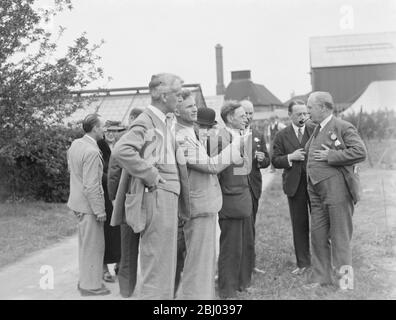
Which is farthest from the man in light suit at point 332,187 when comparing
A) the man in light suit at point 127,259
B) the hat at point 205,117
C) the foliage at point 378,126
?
the foliage at point 378,126

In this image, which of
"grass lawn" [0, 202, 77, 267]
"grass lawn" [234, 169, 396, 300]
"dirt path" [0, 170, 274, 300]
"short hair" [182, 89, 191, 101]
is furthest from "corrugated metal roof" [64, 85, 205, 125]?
"short hair" [182, 89, 191, 101]

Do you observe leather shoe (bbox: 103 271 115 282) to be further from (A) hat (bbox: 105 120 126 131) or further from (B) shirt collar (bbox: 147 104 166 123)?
(B) shirt collar (bbox: 147 104 166 123)

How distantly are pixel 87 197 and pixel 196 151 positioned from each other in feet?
4.88

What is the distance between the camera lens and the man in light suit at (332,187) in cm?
533

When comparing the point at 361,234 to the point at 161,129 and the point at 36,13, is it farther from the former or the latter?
the point at 36,13

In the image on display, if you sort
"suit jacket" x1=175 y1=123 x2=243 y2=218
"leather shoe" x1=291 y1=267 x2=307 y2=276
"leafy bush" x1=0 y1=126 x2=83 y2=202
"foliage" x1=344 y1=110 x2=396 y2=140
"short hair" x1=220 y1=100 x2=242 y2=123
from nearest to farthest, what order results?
"suit jacket" x1=175 y1=123 x2=243 y2=218
"short hair" x1=220 y1=100 x2=242 y2=123
"leather shoe" x1=291 y1=267 x2=307 y2=276
"leafy bush" x1=0 y1=126 x2=83 y2=202
"foliage" x1=344 y1=110 x2=396 y2=140

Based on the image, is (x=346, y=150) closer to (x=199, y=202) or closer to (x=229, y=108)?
(x=229, y=108)

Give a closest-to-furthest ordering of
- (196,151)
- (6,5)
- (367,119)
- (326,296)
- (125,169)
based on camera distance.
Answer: (125,169) → (196,151) → (326,296) → (6,5) → (367,119)

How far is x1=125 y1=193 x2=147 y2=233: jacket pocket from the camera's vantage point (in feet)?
12.8

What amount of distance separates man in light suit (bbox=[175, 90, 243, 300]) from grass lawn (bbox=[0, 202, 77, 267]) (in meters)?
3.35

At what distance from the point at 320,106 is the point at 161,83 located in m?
2.00

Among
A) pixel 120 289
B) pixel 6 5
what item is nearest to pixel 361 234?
pixel 120 289

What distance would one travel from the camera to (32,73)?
33.6ft

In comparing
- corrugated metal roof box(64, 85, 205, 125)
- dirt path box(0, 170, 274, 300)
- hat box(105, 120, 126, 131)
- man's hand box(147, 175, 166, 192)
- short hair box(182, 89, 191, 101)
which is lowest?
dirt path box(0, 170, 274, 300)
